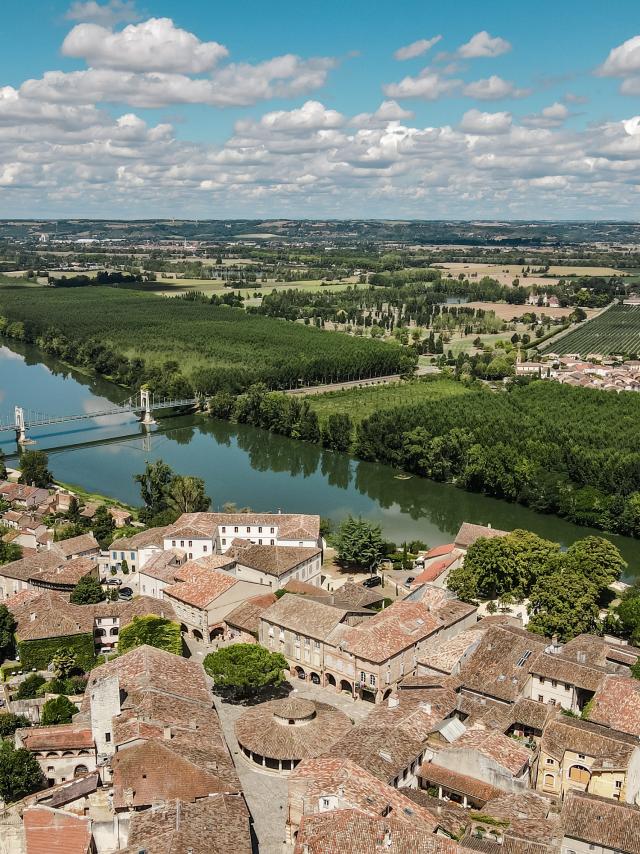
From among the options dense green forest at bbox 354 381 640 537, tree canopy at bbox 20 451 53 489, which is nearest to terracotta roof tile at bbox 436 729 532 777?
dense green forest at bbox 354 381 640 537

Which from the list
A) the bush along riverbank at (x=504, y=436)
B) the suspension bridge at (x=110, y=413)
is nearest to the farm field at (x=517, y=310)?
the bush along riverbank at (x=504, y=436)

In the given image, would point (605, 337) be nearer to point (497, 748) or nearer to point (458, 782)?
point (497, 748)

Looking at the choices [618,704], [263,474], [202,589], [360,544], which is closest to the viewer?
[618,704]

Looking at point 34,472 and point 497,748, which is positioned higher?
point 497,748

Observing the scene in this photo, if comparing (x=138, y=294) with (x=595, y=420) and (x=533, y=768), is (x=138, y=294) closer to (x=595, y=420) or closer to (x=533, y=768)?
(x=595, y=420)

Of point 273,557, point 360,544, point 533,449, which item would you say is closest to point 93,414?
point 533,449

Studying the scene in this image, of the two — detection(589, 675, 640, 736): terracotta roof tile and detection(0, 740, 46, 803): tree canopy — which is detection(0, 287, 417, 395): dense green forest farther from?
detection(0, 740, 46, 803): tree canopy

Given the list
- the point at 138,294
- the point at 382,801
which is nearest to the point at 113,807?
the point at 382,801

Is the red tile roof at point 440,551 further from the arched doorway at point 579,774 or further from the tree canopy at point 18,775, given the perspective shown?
the tree canopy at point 18,775
